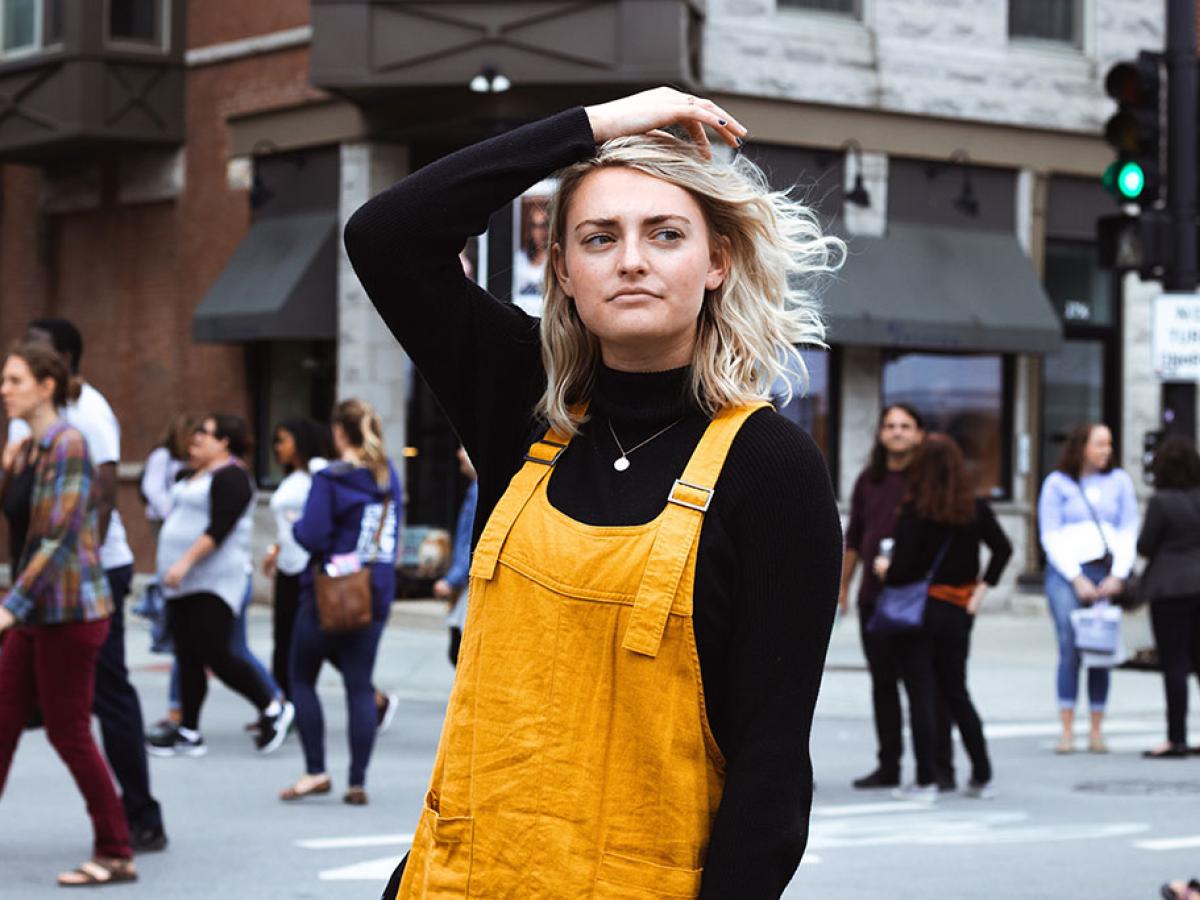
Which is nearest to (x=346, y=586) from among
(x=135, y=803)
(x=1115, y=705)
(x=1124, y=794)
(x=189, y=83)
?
(x=135, y=803)

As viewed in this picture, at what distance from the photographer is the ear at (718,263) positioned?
9.32ft

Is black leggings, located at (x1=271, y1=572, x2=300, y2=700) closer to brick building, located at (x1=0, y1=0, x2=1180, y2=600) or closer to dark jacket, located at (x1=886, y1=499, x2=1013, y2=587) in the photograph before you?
dark jacket, located at (x1=886, y1=499, x2=1013, y2=587)

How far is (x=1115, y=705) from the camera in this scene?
13812mm

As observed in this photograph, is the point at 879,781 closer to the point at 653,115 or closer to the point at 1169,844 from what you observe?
the point at 1169,844

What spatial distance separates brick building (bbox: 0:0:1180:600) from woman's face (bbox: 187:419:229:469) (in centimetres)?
807

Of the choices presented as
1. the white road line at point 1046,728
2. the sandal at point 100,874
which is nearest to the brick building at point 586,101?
the white road line at point 1046,728

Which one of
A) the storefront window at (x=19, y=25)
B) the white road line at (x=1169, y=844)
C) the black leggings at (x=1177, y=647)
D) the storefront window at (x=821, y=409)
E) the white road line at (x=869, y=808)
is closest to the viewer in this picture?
the white road line at (x=1169, y=844)

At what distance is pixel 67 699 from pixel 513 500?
4742 mm

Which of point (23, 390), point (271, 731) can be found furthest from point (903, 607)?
point (23, 390)

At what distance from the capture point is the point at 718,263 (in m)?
2.86

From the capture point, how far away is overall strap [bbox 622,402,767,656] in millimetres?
2580

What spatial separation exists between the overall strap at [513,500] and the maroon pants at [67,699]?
457 cm

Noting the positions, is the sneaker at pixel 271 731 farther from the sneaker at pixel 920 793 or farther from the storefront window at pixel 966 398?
the storefront window at pixel 966 398

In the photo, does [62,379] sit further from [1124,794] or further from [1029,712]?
[1029,712]
